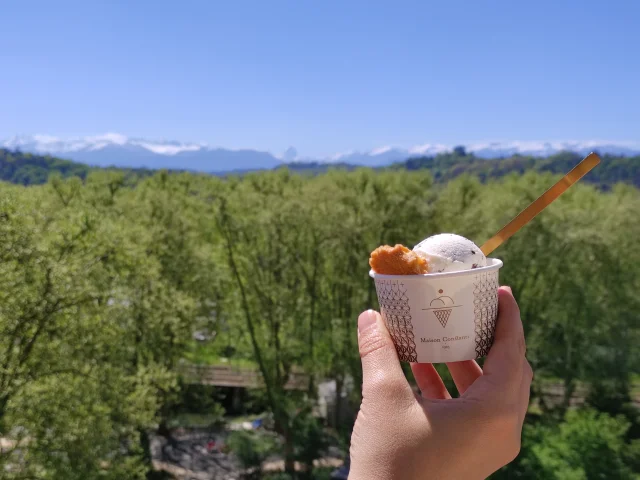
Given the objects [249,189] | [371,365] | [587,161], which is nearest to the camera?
[371,365]

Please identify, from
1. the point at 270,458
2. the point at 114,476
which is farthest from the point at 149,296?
the point at 270,458

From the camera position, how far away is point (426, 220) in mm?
21891

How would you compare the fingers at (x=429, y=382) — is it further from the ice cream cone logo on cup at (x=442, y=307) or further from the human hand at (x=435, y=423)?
the human hand at (x=435, y=423)

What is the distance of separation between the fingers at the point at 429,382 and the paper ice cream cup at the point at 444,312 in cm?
8

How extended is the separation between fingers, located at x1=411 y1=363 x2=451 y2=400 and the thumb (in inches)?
15.3

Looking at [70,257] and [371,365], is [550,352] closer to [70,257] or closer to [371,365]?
[70,257]

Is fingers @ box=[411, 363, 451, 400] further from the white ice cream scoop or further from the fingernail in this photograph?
the white ice cream scoop

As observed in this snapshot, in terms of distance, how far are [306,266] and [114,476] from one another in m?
12.4

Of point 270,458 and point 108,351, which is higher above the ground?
point 108,351

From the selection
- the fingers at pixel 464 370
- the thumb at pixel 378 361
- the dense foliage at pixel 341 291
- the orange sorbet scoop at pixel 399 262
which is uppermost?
the orange sorbet scoop at pixel 399 262

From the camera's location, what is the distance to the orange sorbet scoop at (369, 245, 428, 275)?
291cm

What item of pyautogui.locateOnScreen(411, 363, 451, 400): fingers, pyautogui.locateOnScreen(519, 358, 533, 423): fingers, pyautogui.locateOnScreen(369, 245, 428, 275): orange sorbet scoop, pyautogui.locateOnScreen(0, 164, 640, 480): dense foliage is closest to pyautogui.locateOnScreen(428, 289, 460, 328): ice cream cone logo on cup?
pyautogui.locateOnScreen(369, 245, 428, 275): orange sorbet scoop

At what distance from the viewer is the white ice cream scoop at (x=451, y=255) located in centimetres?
298

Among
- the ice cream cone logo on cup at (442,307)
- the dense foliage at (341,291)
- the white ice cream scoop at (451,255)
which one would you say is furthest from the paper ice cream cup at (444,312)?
the dense foliage at (341,291)
